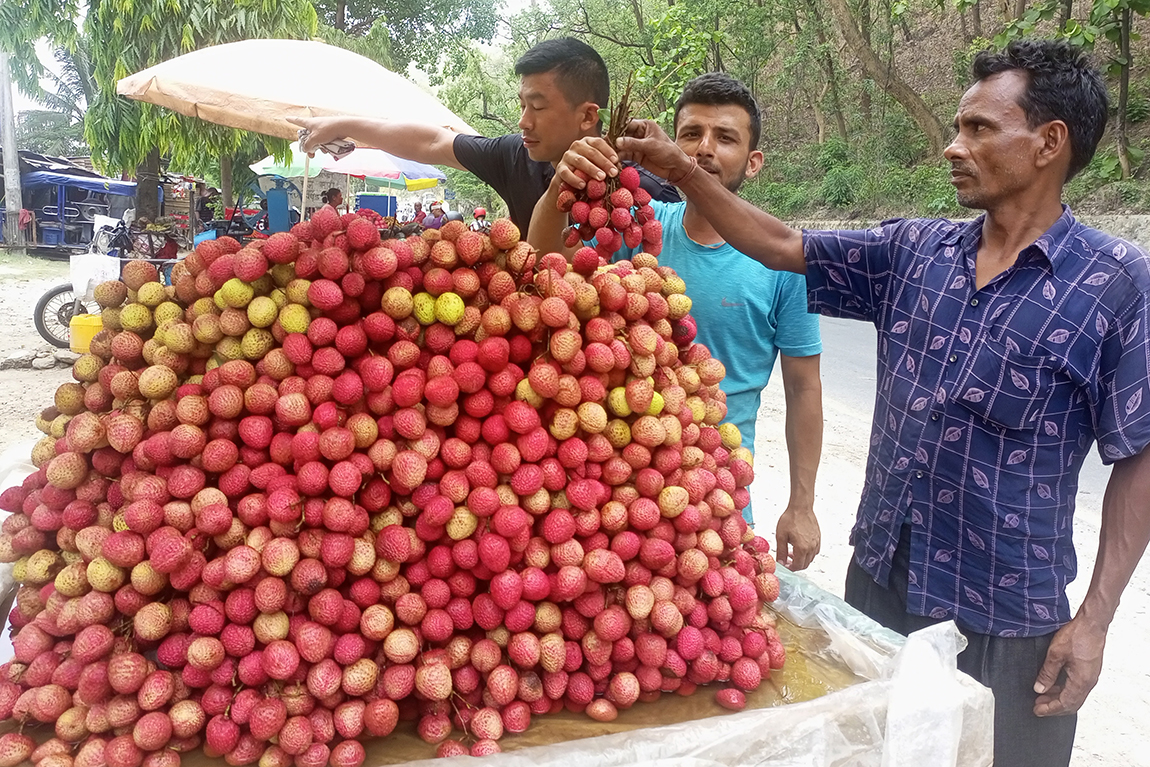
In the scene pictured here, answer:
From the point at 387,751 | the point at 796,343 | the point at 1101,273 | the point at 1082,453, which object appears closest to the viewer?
the point at 387,751

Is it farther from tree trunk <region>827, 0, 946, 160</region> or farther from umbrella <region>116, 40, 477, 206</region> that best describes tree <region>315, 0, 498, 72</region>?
umbrella <region>116, 40, 477, 206</region>

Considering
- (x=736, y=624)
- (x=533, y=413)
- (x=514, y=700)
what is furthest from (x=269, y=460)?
(x=736, y=624)

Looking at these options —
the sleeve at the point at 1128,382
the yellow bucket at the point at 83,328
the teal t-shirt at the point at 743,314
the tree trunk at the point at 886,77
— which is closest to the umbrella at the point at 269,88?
the yellow bucket at the point at 83,328

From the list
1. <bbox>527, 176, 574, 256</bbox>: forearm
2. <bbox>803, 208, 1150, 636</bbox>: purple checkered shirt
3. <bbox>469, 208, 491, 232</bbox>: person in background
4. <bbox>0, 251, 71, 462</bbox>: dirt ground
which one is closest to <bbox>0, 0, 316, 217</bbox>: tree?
<bbox>0, 251, 71, 462</bbox>: dirt ground

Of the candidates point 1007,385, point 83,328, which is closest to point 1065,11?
point 1007,385

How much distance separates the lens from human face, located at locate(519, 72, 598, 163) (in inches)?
86.9

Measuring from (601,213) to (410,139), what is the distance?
172 cm

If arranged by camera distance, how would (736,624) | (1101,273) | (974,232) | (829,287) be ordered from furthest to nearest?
(829,287) < (974,232) < (1101,273) < (736,624)

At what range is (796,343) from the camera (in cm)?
219

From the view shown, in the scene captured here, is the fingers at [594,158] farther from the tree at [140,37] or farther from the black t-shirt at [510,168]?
the tree at [140,37]

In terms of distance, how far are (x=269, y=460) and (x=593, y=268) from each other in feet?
2.37

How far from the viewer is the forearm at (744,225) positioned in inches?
71.6

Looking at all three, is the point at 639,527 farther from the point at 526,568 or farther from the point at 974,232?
the point at 974,232

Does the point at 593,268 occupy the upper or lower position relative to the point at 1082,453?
upper
